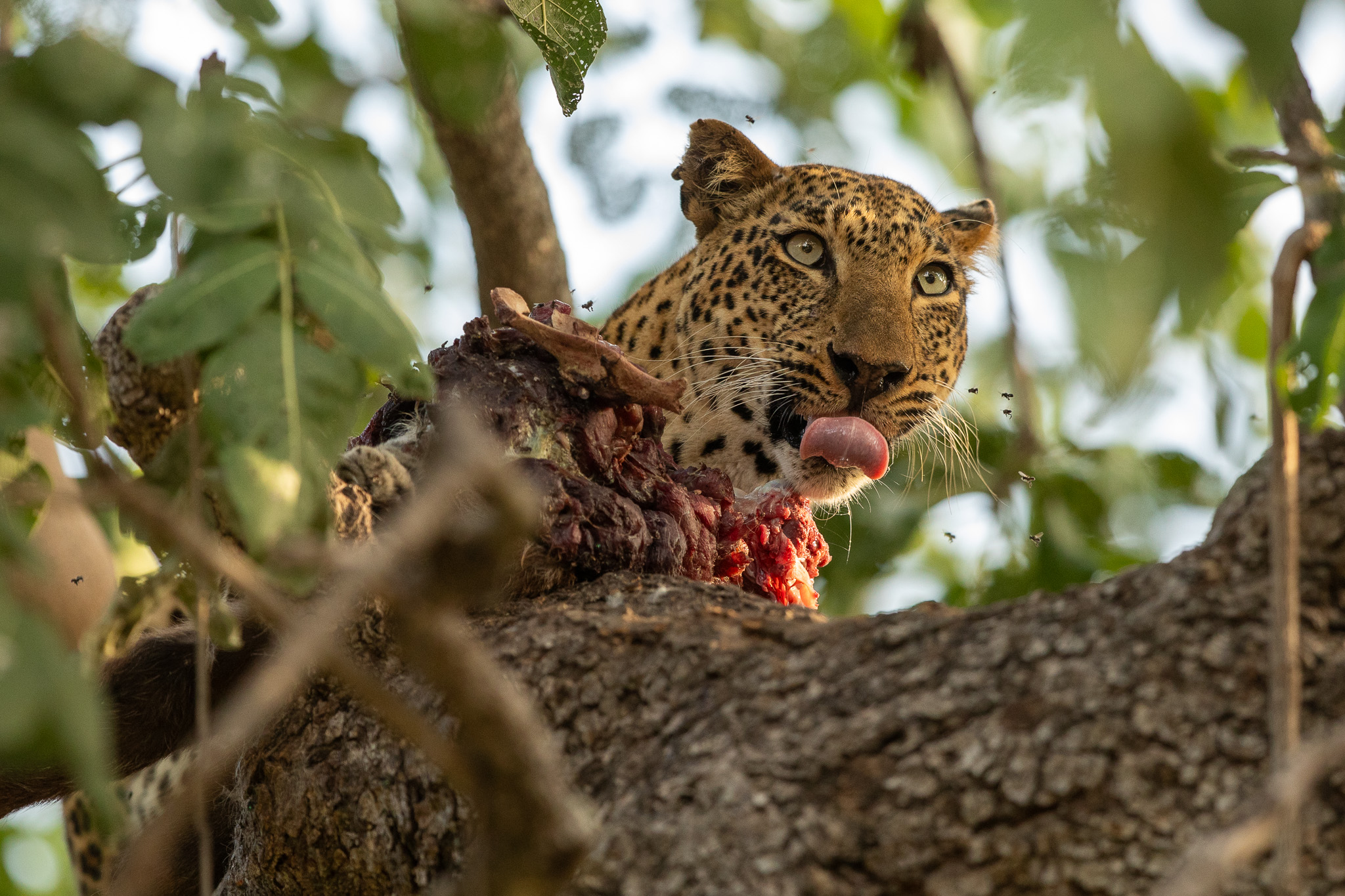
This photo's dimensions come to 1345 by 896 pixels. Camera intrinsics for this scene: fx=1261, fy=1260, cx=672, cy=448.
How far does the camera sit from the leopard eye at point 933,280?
5.50m

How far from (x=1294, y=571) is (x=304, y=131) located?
1584 mm

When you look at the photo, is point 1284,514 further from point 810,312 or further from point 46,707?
point 810,312

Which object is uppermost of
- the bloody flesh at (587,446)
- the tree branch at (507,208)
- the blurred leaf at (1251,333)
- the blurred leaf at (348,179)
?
the tree branch at (507,208)

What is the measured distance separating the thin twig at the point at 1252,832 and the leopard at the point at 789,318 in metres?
2.92

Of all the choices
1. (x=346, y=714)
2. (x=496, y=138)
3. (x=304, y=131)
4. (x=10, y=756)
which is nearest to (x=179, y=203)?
(x=304, y=131)

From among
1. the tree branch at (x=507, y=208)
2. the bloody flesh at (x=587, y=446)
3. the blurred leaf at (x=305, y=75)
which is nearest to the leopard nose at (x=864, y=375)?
the bloody flesh at (x=587, y=446)

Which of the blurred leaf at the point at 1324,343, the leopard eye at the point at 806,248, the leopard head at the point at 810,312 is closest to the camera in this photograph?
the blurred leaf at the point at 1324,343

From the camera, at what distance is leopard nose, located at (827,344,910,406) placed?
15.2 feet

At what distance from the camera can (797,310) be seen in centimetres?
515

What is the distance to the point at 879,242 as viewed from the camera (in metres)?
5.39

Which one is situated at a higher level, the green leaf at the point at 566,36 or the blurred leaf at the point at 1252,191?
the green leaf at the point at 566,36

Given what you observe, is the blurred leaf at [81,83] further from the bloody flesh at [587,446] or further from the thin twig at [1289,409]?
the bloody flesh at [587,446]

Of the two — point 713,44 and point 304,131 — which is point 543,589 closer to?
point 304,131

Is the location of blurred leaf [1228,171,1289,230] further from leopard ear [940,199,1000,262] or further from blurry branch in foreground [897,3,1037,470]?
leopard ear [940,199,1000,262]
